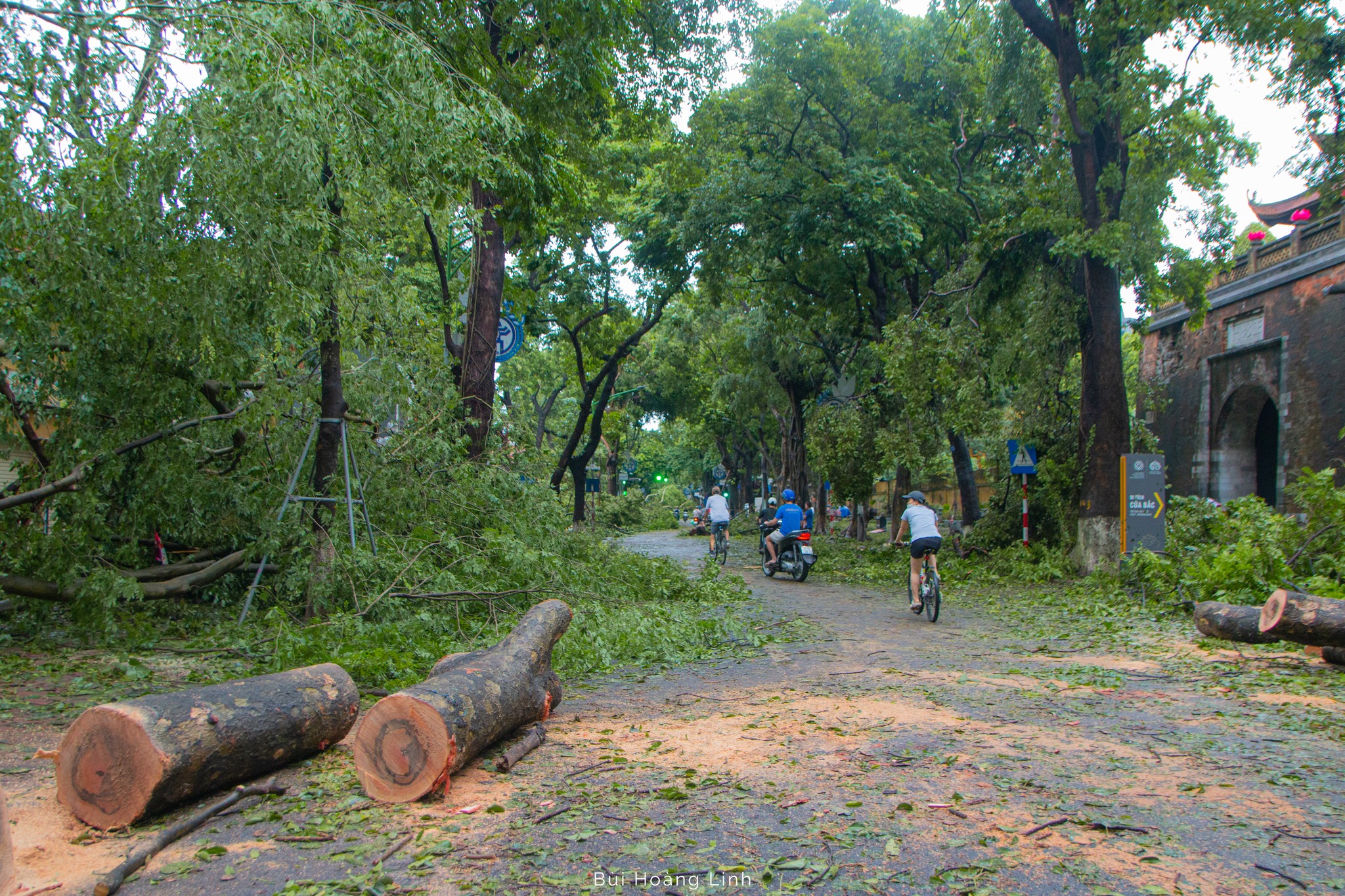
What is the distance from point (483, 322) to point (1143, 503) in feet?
33.1

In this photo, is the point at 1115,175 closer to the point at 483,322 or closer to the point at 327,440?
the point at 483,322

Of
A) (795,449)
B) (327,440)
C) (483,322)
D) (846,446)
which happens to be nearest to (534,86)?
(483,322)

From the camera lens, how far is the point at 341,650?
7066 millimetres

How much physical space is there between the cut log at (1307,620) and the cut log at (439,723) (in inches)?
249

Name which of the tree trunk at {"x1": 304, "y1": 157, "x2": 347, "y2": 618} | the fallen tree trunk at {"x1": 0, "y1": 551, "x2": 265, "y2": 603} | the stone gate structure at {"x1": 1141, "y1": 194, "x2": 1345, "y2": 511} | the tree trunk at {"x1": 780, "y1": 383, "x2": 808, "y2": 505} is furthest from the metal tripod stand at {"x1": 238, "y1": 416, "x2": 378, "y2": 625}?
the tree trunk at {"x1": 780, "y1": 383, "x2": 808, "y2": 505}

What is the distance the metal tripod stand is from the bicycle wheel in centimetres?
669

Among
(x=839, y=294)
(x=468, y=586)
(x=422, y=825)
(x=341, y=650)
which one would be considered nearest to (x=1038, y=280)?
(x=839, y=294)

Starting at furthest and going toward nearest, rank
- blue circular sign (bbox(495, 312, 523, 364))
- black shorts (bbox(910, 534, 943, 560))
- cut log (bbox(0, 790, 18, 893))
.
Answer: blue circular sign (bbox(495, 312, 523, 364)), black shorts (bbox(910, 534, 943, 560)), cut log (bbox(0, 790, 18, 893))

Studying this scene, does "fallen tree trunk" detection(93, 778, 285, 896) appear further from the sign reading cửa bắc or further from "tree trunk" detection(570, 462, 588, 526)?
"tree trunk" detection(570, 462, 588, 526)

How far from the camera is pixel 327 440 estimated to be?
909 cm

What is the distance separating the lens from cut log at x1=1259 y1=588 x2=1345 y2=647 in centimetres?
735

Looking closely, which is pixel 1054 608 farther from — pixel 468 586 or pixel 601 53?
pixel 601 53

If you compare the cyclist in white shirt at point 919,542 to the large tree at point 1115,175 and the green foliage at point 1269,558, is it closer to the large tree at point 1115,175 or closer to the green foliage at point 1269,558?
the green foliage at point 1269,558

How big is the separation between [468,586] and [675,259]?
12691 mm
